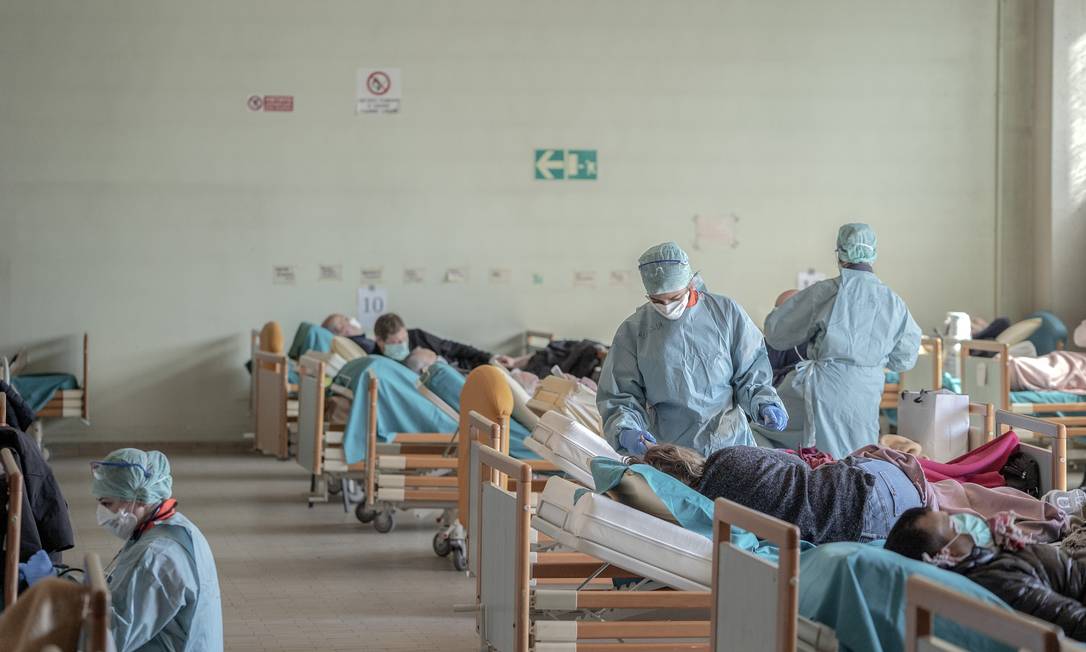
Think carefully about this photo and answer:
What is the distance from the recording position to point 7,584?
136 inches

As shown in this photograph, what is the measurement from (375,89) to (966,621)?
8624 mm

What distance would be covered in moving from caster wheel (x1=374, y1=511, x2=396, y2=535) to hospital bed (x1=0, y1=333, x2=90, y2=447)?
3.57 meters

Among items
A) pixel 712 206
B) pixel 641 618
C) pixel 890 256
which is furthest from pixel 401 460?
pixel 890 256

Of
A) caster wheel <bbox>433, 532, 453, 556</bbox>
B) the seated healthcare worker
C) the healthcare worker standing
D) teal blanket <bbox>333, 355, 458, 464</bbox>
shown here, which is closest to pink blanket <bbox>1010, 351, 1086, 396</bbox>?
the healthcare worker standing

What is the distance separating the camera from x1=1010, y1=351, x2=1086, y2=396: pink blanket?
8.70 m

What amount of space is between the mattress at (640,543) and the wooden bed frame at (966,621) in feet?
3.96

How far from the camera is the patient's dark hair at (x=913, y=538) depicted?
315cm

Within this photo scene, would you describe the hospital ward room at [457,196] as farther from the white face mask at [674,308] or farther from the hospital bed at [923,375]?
the white face mask at [674,308]

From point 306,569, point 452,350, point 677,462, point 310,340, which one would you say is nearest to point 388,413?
point 306,569

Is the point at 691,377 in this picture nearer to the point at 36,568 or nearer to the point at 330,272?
the point at 36,568

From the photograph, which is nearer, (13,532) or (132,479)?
(132,479)

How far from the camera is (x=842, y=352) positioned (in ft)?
18.4

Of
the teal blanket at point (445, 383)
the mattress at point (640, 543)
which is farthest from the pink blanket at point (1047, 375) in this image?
the mattress at point (640, 543)

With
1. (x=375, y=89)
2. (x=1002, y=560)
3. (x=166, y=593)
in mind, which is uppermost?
(x=375, y=89)
